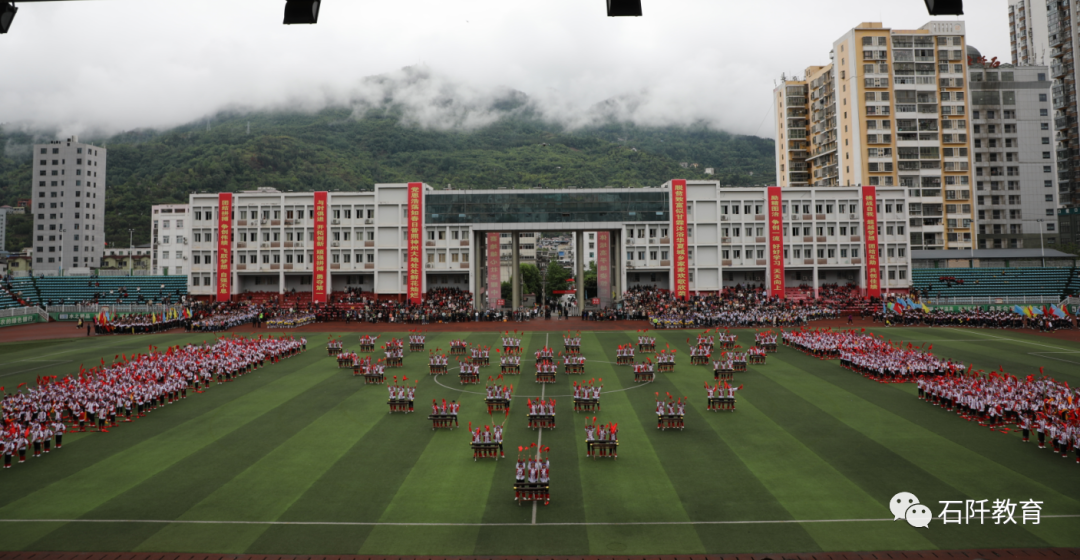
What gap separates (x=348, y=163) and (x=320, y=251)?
8421cm

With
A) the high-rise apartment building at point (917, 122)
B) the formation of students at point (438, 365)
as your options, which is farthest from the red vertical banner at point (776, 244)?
the formation of students at point (438, 365)

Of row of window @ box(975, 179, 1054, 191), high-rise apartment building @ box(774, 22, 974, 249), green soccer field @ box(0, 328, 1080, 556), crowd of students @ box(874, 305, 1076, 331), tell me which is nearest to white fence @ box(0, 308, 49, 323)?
green soccer field @ box(0, 328, 1080, 556)

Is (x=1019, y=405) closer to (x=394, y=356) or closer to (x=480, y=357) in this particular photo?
(x=480, y=357)

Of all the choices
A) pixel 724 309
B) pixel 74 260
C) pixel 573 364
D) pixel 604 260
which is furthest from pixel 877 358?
pixel 74 260

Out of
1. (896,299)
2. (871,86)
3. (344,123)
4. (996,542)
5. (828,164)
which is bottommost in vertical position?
(996,542)

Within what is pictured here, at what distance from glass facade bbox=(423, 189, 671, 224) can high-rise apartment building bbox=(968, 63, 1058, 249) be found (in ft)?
218

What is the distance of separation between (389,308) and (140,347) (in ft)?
81.1

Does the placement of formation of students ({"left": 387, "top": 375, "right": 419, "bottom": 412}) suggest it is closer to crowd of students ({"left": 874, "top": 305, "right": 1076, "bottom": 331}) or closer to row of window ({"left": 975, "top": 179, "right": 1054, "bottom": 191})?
crowd of students ({"left": 874, "top": 305, "right": 1076, "bottom": 331})

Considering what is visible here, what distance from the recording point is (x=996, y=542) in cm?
1364

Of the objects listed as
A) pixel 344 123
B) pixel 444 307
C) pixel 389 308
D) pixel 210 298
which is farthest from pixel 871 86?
pixel 344 123

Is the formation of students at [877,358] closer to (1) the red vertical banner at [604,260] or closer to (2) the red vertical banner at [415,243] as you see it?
(1) the red vertical banner at [604,260]

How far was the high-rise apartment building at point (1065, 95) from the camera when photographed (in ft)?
334

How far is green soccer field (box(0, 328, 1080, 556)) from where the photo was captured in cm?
1404

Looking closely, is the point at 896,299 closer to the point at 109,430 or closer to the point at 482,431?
the point at 482,431
